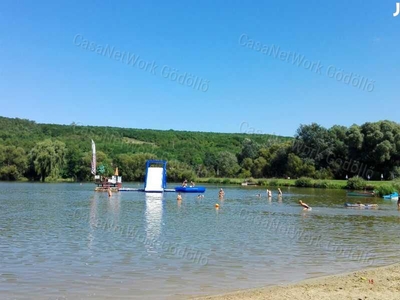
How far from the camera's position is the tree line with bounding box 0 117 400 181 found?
74.8 metres

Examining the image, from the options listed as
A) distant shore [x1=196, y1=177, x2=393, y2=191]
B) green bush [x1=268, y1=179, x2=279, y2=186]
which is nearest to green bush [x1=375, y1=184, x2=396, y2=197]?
distant shore [x1=196, y1=177, x2=393, y2=191]

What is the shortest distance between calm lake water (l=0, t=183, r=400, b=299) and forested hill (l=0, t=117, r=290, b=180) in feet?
240

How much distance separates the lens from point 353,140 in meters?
75.8

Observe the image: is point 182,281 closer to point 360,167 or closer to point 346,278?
point 346,278

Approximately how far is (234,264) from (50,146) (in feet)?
271

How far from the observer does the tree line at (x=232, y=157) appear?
245 feet

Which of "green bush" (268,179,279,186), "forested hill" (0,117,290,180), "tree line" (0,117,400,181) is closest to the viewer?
"tree line" (0,117,400,181)

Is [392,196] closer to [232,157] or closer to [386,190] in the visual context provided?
[386,190]

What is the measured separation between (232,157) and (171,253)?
98.8 m

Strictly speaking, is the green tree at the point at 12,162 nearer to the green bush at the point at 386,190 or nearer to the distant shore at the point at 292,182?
the distant shore at the point at 292,182

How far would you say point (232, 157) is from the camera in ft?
371

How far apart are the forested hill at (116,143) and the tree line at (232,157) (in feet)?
0.74

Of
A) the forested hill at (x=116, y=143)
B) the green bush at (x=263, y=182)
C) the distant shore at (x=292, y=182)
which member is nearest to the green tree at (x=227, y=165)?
the forested hill at (x=116, y=143)

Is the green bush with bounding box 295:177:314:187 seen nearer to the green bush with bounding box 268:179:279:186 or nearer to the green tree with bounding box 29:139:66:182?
the green bush with bounding box 268:179:279:186
